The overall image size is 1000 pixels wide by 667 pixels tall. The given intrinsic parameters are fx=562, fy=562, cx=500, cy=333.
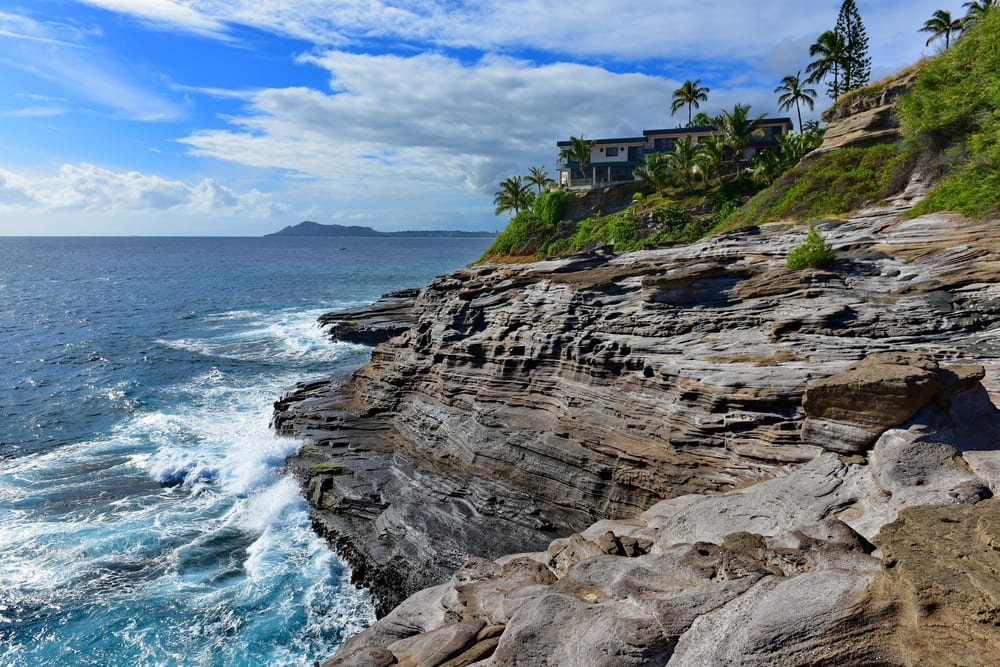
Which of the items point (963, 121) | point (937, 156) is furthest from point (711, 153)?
point (963, 121)

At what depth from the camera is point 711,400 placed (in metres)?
16.3

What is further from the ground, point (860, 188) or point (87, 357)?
point (860, 188)

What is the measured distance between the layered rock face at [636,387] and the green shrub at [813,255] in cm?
46

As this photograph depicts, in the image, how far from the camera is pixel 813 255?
19.7m

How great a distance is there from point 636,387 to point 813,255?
788 cm

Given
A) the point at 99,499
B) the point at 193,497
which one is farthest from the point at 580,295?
the point at 99,499

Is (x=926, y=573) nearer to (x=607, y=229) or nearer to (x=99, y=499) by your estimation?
(x=99, y=499)

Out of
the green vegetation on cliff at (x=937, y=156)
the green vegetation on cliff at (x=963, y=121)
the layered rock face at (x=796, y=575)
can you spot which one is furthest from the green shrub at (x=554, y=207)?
the layered rock face at (x=796, y=575)

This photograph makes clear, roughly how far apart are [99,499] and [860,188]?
39.8 m

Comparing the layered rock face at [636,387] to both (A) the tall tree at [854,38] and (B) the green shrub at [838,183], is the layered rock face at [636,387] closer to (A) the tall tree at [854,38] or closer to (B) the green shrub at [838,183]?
(B) the green shrub at [838,183]

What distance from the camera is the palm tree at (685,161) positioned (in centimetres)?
5312

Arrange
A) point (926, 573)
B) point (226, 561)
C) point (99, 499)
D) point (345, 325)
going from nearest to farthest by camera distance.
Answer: point (926, 573) < point (226, 561) < point (99, 499) < point (345, 325)

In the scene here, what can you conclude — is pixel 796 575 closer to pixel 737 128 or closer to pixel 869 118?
pixel 869 118

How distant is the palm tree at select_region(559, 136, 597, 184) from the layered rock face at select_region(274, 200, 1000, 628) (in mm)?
46816
